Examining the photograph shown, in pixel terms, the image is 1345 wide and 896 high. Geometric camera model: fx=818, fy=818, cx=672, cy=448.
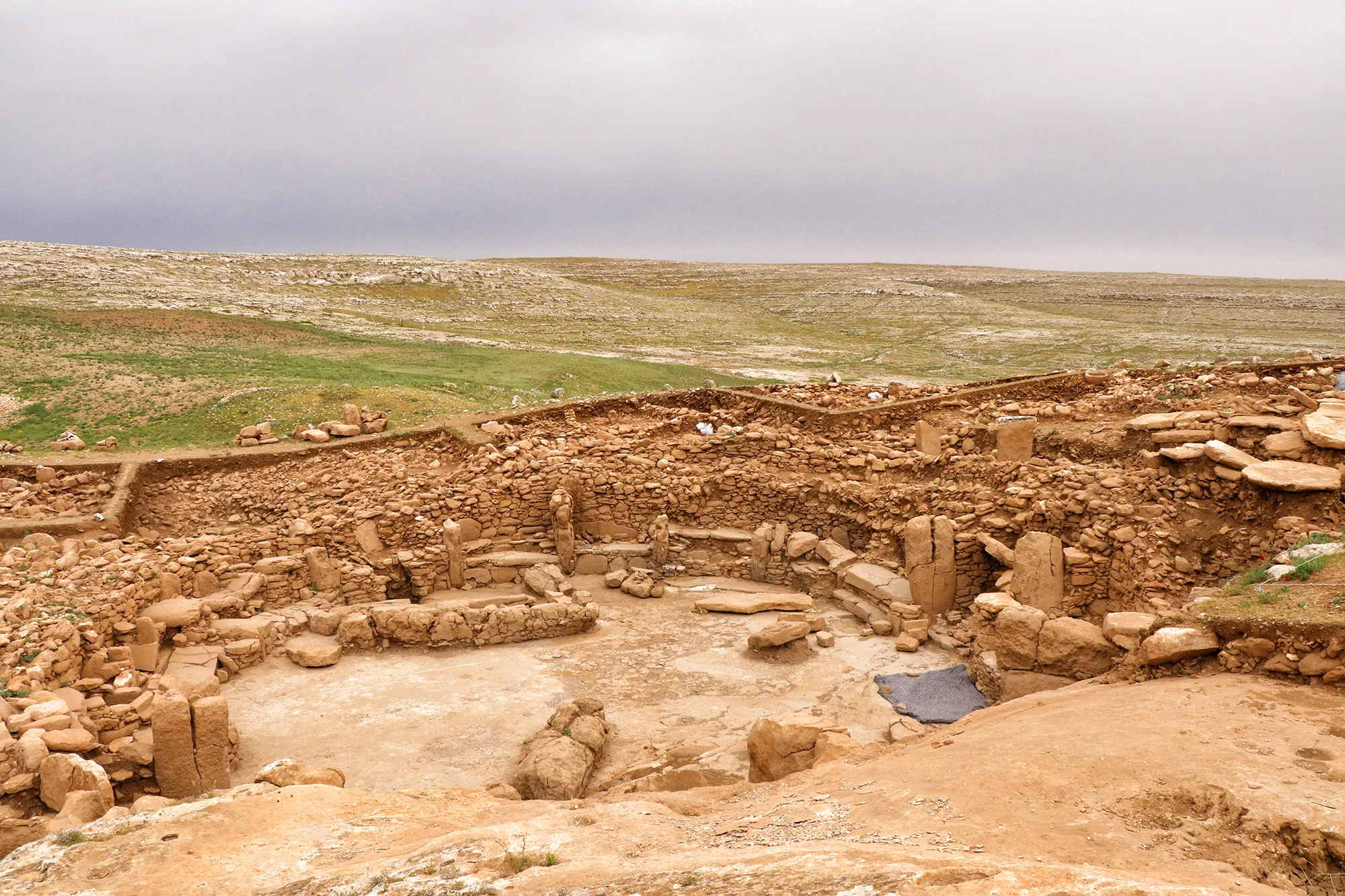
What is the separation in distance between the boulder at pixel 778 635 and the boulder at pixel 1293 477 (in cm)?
623

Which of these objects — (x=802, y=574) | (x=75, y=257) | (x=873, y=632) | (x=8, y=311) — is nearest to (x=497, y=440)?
(x=802, y=574)

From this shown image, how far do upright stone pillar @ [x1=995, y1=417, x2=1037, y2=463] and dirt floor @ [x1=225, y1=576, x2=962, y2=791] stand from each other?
14.6 ft

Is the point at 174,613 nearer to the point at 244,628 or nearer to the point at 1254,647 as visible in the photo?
the point at 244,628

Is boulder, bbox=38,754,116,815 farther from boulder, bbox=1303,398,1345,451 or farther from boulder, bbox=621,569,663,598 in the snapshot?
boulder, bbox=1303,398,1345,451

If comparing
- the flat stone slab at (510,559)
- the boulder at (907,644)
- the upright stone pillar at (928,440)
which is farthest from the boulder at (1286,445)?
the flat stone slab at (510,559)

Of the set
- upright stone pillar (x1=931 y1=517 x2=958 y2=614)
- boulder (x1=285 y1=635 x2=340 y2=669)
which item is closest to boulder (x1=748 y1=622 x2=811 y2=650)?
upright stone pillar (x1=931 y1=517 x2=958 y2=614)

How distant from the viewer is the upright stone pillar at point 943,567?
40.7ft

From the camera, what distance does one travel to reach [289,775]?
23.6ft

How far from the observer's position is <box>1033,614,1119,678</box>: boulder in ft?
29.0

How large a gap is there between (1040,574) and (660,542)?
6275 millimetres

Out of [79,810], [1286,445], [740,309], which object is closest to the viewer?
[79,810]

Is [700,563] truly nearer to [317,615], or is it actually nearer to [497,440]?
[497,440]

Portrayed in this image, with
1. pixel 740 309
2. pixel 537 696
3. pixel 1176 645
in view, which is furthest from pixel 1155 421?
pixel 740 309

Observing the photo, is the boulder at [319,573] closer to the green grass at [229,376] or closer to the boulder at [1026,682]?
the green grass at [229,376]
